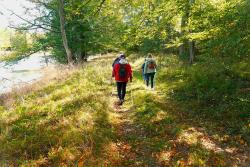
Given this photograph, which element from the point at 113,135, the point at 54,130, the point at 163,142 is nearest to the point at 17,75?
the point at 54,130

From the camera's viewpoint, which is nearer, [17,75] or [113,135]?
[113,135]

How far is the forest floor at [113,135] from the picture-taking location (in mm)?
7598

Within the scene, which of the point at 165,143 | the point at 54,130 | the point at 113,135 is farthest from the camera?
the point at 113,135

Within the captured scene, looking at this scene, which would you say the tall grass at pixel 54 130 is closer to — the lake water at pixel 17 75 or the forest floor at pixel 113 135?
the forest floor at pixel 113 135

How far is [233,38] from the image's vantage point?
32.3ft

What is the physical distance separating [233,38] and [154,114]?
3755 mm

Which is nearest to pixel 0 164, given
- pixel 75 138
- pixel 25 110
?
pixel 75 138

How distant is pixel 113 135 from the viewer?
905 cm

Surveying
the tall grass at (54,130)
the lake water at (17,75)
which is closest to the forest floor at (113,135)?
the tall grass at (54,130)

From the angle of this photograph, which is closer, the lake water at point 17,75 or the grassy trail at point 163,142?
the grassy trail at point 163,142

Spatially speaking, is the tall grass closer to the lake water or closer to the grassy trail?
the grassy trail

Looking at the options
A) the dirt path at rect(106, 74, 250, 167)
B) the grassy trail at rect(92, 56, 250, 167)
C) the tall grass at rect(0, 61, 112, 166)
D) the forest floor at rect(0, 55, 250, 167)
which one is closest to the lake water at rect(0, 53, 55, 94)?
the tall grass at rect(0, 61, 112, 166)

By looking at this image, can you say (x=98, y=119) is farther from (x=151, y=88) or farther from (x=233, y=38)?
(x=151, y=88)

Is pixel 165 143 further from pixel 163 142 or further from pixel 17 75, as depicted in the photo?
pixel 17 75
